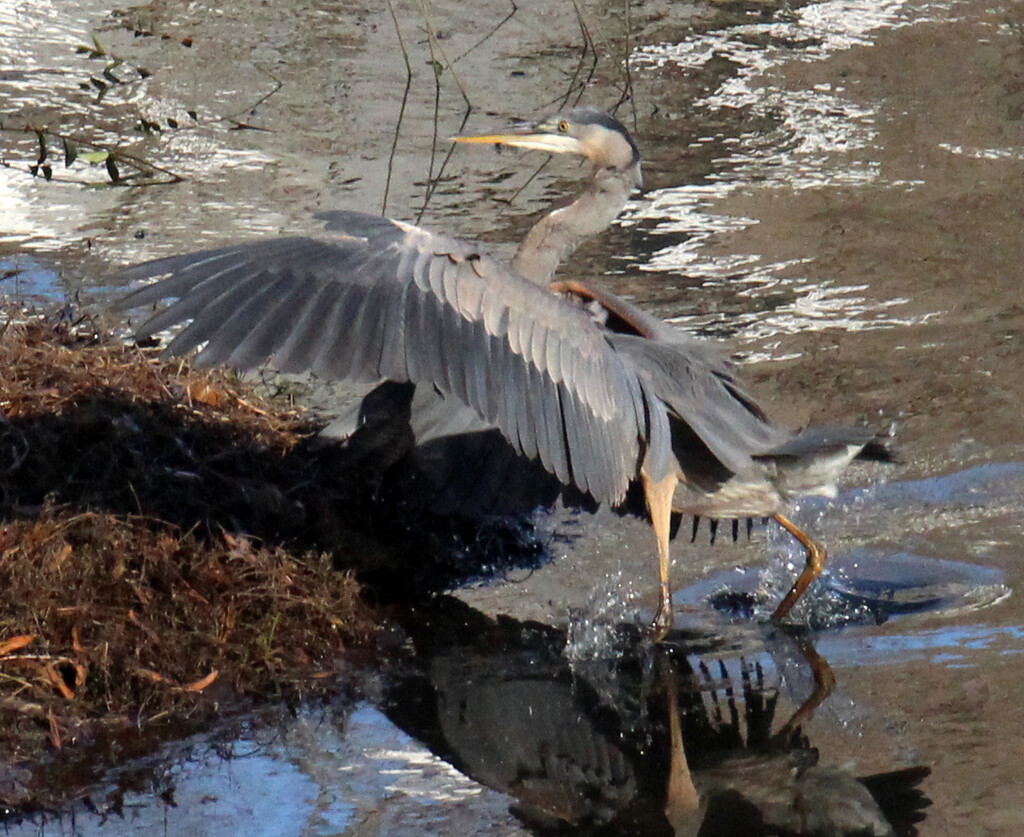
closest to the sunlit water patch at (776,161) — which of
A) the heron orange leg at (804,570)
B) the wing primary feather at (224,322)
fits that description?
the heron orange leg at (804,570)

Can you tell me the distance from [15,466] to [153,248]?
117 inches

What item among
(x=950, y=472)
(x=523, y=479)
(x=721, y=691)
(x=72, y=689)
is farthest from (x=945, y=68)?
(x=72, y=689)

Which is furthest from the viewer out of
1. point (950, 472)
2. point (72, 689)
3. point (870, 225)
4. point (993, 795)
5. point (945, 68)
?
point (945, 68)

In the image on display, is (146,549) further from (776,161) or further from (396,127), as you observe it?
(776,161)

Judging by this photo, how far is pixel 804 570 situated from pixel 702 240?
326cm

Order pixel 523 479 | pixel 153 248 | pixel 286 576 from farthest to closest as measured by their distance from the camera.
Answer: pixel 153 248 < pixel 523 479 < pixel 286 576

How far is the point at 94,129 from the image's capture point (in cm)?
895

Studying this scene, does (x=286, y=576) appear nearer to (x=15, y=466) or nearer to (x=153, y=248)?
(x=15, y=466)

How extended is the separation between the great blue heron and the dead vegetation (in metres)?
0.75

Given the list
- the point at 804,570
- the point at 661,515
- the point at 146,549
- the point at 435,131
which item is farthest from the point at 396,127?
the point at 146,549

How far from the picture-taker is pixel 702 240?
815 cm

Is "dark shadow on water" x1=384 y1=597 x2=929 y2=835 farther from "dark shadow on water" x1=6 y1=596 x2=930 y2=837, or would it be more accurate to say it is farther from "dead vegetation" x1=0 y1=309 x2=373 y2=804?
"dead vegetation" x1=0 y1=309 x2=373 y2=804

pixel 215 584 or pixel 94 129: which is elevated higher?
pixel 94 129

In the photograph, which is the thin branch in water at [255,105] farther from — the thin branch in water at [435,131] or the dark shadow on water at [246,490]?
the dark shadow on water at [246,490]
